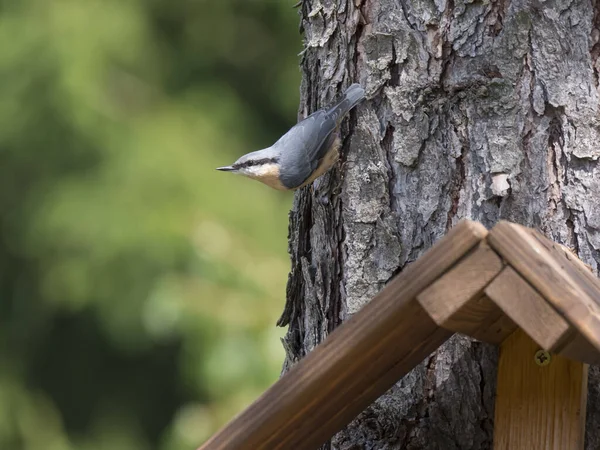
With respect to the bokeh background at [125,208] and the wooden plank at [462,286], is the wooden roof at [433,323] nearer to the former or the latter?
the wooden plank at [462,286]

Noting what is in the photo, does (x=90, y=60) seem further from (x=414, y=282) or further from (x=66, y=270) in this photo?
(x=414, y=282)

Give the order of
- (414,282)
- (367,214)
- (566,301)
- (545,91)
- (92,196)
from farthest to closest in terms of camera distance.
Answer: (92,196)
(367,214)
(545,91)
(414,282)
(566,301)

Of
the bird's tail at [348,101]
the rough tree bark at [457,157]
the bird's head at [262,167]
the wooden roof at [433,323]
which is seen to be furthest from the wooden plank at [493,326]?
the bird's head at [262,167]

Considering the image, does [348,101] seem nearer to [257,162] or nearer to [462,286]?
[462,286]

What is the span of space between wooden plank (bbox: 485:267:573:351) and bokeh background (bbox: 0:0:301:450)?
7.32 feet

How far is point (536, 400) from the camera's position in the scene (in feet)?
4.86

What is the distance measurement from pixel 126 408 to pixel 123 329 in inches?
39.4

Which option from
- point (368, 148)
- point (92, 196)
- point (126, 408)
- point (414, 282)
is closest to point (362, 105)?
point (368, 148)

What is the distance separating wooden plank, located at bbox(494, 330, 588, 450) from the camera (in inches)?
56.6

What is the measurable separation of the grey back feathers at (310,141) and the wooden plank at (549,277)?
69 cm

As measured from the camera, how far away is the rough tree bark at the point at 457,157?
5.43 feet

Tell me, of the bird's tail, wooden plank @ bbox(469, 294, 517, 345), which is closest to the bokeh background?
the bird's tail

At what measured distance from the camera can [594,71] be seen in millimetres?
1702

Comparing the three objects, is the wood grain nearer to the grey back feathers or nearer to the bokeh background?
the grey back feathers
